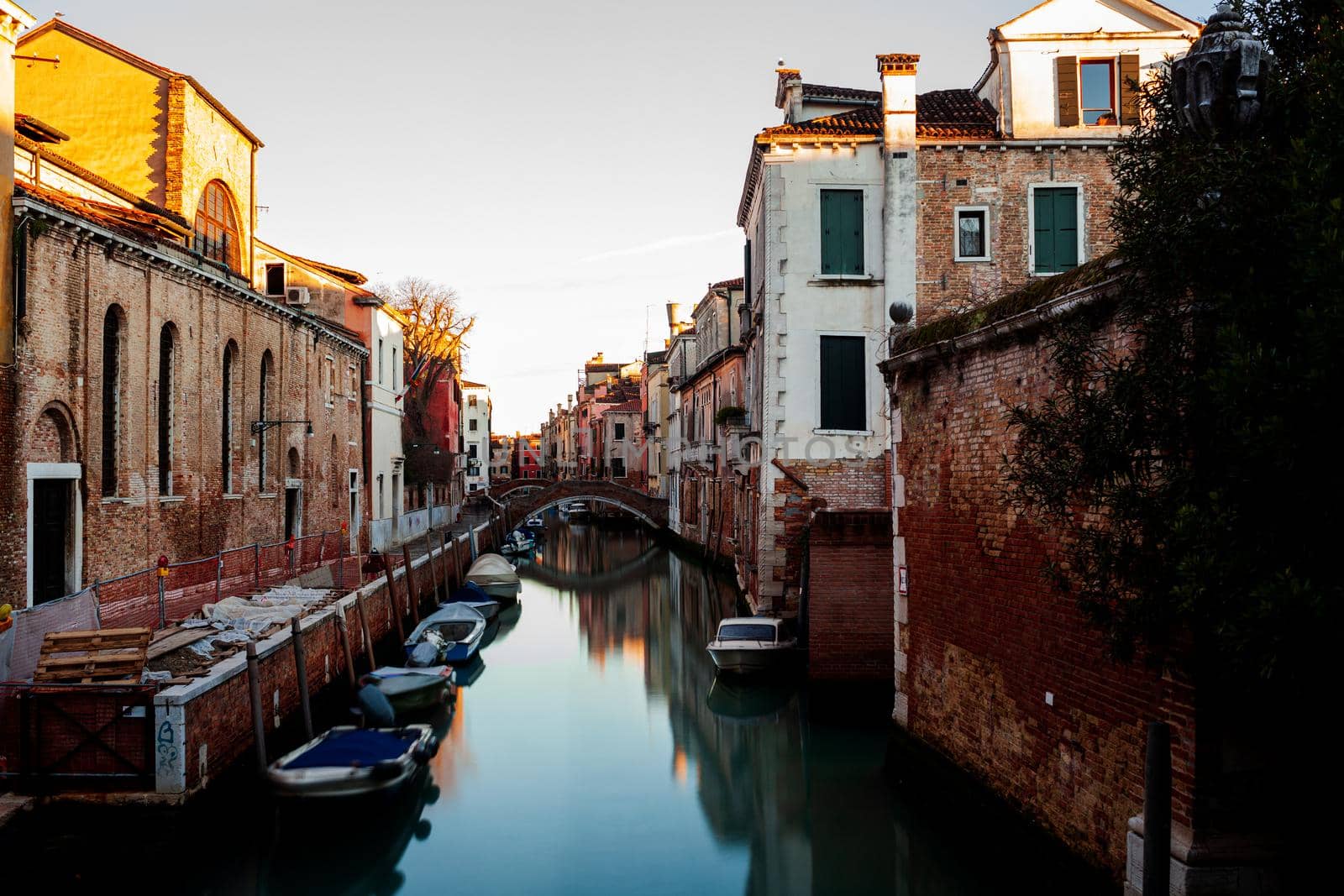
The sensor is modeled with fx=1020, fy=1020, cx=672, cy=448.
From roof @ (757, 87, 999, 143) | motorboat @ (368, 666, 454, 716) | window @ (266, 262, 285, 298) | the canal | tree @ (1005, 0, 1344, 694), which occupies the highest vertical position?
roof @ (757, 87, 999, 143)

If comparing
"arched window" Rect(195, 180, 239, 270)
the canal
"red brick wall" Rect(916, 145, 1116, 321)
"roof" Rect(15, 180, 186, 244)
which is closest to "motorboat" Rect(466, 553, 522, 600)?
"arched window" Rect(195, 180, 239, 270)

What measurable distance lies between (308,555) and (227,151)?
8050mm

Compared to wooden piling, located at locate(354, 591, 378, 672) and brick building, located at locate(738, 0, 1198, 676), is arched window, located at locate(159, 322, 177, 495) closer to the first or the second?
wooden piling, located at locate(354, 591, 378, 672)

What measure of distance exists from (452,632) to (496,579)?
7.71 m

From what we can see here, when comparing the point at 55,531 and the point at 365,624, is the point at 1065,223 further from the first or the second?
the point at 55,531

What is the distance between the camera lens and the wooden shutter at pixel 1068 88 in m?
15.2

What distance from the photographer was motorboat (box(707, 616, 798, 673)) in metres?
14.8

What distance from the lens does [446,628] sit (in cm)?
1784

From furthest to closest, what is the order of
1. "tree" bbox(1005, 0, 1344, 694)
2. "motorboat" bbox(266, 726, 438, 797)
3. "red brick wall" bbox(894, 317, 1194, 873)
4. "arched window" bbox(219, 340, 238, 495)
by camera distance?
"arched window" bbox(219, 340, 238, 495), "motorboat" bbox(266, 726, 438, 797), "red brick wall" bbox(894, 317, 1194, 873), "tree" bbox(1005, 0, 1344, 694)

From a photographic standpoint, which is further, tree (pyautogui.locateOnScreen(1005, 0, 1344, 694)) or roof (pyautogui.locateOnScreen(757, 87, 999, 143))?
roof (pyautogui.locateOnScreen(757, 87, 999, 143))

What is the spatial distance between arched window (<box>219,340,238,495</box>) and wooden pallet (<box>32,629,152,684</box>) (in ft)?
29.1

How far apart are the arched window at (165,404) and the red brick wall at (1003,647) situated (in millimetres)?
11472

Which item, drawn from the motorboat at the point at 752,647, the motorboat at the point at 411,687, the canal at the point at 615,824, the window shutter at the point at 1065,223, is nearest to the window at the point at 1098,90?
the window shutter at the point at 1065,223

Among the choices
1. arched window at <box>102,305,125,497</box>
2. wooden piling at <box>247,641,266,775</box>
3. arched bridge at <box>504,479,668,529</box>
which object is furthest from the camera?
arched bridge at <box>504,479,668,529</box>
